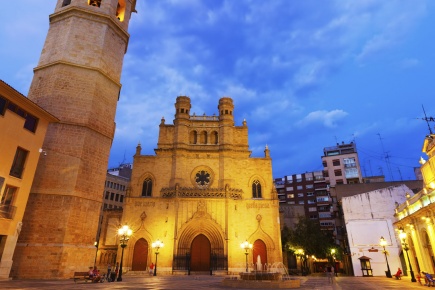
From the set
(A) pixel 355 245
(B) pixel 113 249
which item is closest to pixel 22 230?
(B) pixel 113 249

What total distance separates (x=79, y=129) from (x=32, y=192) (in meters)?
4.51

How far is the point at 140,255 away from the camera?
94.4ft

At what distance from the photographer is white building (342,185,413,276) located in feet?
91.0

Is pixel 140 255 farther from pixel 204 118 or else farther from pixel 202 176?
pixel 204 118

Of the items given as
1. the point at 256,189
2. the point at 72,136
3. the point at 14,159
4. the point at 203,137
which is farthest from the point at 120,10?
the point at 256,189

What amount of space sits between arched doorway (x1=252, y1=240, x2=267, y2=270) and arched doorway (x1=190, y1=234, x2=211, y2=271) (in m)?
4.63

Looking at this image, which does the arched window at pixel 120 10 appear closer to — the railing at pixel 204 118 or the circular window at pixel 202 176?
the railing at pixel 204 118

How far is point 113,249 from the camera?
31.2 metres

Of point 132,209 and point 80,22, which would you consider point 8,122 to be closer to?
point 80,22

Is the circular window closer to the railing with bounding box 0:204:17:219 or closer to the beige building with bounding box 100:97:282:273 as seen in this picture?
the beige building with bounding box 100:97:282:273

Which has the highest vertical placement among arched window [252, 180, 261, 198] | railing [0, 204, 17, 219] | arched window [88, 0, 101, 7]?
arched window [88, 0, 101, 7]

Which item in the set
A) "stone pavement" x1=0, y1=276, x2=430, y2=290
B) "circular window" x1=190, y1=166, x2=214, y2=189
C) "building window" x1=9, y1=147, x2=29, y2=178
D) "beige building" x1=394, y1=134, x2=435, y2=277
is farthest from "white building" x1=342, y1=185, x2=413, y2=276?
"building window" x1=9, y1=147, x2=29, y2=178

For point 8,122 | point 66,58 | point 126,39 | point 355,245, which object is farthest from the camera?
point 355,245

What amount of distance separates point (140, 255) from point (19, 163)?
55.6 feet
